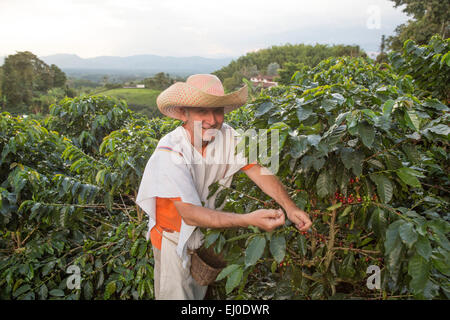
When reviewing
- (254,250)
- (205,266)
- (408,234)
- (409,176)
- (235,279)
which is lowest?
(205,266)

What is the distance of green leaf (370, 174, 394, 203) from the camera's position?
3.34ft

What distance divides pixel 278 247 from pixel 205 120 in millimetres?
697

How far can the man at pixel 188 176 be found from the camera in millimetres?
1280

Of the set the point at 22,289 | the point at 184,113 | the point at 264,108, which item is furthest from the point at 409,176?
the point at 22,289

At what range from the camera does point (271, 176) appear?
1345 millimetres

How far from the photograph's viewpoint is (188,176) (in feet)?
4.32

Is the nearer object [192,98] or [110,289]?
[192,98]

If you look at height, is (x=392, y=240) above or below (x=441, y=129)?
below

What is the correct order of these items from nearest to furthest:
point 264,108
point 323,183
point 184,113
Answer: point 323,183, point 264,108, point 184,113

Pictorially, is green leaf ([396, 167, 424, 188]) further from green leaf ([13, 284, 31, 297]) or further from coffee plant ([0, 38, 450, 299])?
green leaf ([13, 284, 31, 297])

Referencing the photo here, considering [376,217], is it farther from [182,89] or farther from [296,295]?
[182,89]

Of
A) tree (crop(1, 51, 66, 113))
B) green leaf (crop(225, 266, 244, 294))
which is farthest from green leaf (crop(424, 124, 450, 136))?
tree (crop(1, 51, 66, 113))

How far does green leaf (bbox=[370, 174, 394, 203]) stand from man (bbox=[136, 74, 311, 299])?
1.05ft

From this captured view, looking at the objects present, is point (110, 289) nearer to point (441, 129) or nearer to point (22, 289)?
point (22, 289)
